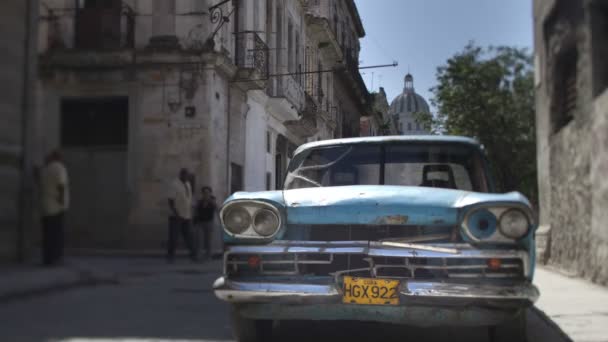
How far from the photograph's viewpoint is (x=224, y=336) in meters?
4.74

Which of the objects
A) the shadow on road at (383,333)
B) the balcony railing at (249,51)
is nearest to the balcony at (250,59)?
the balcony railing at (249,51)

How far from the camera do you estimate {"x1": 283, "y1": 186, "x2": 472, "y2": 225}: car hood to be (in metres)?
3.71

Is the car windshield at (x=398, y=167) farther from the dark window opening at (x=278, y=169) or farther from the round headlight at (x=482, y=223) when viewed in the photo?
the dark window opening at (x=278, y=169)

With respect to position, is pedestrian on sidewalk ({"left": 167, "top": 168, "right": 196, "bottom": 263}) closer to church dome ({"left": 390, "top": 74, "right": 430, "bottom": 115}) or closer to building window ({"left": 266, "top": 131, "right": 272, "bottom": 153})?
building window ({"left": 266, "top": 131, "right": 272, "bottom": 153})

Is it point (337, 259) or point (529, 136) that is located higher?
point (529, 136)

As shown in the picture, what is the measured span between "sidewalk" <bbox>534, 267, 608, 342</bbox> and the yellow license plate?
1.75 meters

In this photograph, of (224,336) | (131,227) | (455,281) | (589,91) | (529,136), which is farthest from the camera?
(529,136)

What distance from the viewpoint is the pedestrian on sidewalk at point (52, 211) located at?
8.75 meters

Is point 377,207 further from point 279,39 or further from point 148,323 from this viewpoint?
point 279,39

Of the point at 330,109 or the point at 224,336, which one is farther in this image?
the point at 330,109

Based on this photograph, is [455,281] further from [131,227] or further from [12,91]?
[131,227]

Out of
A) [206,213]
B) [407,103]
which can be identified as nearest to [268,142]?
[206,213]

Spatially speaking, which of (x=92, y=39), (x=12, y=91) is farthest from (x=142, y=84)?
(x=12, y=91)

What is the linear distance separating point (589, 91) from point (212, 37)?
8.77m
